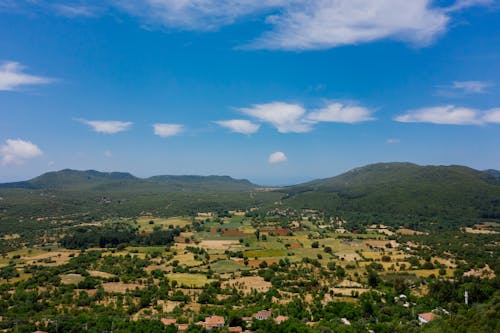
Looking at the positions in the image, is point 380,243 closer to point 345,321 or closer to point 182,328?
point 345,321

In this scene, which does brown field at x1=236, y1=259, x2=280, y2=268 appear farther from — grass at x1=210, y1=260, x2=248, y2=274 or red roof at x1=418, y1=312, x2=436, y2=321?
red roof at x1=418, y1=312, x2=436, y2=321

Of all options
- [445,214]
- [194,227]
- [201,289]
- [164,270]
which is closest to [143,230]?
[194,227]

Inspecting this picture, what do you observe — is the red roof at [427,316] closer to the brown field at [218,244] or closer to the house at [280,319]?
the house at [280,319]

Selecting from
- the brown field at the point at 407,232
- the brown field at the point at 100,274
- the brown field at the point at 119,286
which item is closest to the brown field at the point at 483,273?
the brown field at the point at 407,232

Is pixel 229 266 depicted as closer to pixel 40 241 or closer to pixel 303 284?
pixel 303 284

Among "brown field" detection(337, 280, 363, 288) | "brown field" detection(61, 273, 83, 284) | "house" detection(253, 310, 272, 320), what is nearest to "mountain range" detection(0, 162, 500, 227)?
"brown field" detection(337, 280, 363, 288)

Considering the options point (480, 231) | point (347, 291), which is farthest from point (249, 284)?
point (480, 231)
